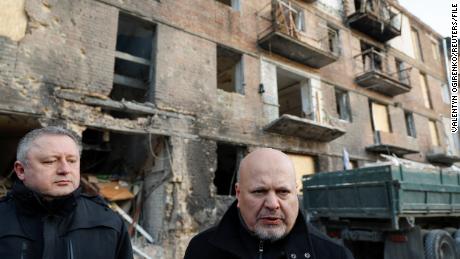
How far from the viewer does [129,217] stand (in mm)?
7098

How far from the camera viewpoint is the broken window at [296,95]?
38.2 feet

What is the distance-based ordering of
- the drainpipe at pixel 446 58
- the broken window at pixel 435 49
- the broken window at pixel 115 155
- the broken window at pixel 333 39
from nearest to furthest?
1. the broken window at pixel 115 155
2. the broken window at pixel 333 39
3. the broken window at pixel 435 49
4. the drainpipe at pixel 446 58

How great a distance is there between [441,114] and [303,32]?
40.1 feet

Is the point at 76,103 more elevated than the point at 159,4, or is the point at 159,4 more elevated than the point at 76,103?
the point at 159,4

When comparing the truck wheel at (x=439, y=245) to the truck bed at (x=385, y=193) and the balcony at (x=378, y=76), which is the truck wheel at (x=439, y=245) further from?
the balcony at (x=378, y=76)

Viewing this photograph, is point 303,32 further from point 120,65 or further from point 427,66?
point 427,66

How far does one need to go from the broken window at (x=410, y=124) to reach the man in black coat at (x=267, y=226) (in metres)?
16.6

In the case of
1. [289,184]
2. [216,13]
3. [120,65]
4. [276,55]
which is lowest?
[289,184]

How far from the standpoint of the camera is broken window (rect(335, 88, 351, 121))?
13.1 metres

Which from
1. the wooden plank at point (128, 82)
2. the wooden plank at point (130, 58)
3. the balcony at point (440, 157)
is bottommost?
the balcony at point (440, 157)

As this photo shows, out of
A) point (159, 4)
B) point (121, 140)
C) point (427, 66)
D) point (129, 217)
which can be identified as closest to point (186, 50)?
point (159, 4)

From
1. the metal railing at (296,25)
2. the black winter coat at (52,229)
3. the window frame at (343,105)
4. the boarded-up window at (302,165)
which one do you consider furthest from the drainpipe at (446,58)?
the black winter coat at (52,229)

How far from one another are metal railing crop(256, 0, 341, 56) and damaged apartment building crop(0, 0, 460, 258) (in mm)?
59

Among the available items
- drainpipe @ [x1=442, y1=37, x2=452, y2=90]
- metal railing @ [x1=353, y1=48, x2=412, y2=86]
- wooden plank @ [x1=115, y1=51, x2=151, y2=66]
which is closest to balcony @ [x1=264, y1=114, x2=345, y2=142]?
wooden plank @ [x1=115, y1=51, x2=151, y2=66]
